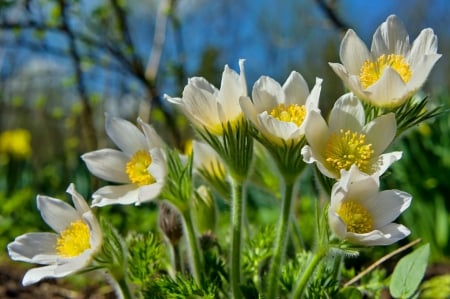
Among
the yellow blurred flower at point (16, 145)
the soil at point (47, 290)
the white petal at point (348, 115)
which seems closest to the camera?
the white petal at point (348, 115)

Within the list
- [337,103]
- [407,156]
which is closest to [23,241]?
[337,103]

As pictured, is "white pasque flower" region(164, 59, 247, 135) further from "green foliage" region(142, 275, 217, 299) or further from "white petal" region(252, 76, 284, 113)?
"green foliage" region(142, 275, 217, 299)

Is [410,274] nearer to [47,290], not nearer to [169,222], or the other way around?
[169,222]

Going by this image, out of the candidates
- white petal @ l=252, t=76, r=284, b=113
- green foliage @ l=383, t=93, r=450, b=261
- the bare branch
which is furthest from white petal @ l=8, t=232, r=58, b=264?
the bare branch

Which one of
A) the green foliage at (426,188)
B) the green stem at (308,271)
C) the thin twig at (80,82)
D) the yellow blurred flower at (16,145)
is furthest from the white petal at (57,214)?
the yellow blurred flower at (16,145)

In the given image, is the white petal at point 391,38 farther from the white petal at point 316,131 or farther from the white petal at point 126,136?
the white petal at point 126,136

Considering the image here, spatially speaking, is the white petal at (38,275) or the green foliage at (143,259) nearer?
the white petal at (38,275)

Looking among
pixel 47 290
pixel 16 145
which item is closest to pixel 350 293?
pixel 47 290
